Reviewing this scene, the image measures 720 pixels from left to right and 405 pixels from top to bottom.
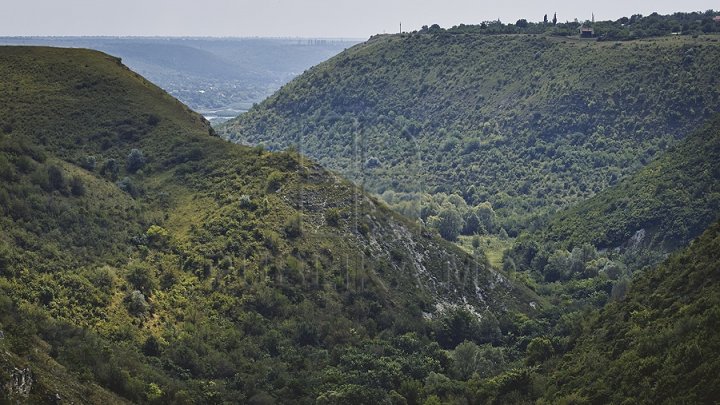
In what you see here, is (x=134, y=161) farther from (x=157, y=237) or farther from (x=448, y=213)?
(x=448, y=213)

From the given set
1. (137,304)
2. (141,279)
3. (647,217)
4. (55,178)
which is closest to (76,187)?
(55,178)

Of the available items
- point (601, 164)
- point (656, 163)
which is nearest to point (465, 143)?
point (601, 164)

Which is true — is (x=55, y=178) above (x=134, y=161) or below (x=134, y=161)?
above

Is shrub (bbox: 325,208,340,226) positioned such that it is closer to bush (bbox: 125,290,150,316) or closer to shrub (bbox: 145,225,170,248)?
shrub (bbox: 145,225,170,248)

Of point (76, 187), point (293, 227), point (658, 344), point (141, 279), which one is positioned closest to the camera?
point (658, 344)

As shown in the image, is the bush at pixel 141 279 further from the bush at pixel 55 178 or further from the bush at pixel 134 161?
the bush at pixel 134 161

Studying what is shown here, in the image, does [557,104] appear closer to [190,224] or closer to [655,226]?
[655,226]
